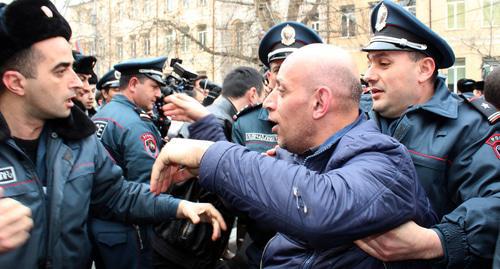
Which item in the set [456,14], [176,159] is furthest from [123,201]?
[456,14]

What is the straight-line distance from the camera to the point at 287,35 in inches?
158

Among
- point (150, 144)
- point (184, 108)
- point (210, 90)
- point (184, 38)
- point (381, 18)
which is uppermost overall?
point (184, 38)

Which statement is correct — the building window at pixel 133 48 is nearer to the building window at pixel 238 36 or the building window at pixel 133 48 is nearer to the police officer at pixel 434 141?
the building window at pixel 238 36

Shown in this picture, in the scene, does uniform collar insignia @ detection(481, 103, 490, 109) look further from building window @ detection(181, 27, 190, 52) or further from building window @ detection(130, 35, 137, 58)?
building window @ detection(130, 35, 137, 58)

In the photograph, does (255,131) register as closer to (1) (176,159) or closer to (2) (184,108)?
(2) (184,108)

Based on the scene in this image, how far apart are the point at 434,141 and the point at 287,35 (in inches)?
76.4

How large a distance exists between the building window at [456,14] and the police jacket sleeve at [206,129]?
24.5 metres

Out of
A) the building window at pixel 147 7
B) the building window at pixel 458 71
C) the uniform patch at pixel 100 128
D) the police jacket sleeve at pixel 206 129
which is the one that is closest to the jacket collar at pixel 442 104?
the police jacket sleeve at pixel 206 129

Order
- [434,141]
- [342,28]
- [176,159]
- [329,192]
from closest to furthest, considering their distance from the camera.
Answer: [329,192], [176,159], [434,141], [342,28]

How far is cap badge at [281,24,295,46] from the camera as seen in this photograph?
3.99 meters

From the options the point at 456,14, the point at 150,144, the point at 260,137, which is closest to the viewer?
the point at 260,137

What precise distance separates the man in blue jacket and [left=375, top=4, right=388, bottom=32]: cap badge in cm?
141

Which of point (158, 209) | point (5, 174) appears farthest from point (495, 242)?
point (5, 174)

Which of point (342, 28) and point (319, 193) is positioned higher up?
point (342, 28)
